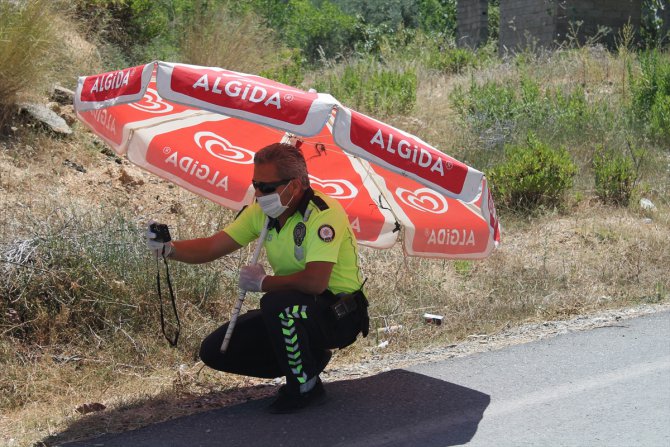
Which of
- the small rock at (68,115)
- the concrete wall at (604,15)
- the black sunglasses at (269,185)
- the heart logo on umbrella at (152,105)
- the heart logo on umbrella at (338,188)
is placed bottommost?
the small rock at (68,115)

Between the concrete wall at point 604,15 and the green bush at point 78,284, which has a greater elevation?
the concrete wall at point 604,15

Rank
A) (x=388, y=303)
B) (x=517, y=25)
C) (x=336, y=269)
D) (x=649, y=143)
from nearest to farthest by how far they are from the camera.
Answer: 1. (x=336, y=269)
2. (x=388, y=303)
3. (x=649, y=143)
4. (x=517, y=25)

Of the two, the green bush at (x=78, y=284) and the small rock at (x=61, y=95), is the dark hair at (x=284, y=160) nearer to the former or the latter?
the green bush at (x=78, y=284)

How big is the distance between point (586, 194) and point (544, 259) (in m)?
2.99

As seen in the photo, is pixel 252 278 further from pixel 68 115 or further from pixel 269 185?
pixel 68 115

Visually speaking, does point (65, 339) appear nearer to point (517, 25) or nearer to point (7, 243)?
point (7, 243)

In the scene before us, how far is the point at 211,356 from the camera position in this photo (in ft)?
16.0

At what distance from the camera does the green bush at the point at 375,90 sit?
40.5 feet

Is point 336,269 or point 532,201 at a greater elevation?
point 336,269

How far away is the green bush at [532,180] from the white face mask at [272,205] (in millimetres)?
6084

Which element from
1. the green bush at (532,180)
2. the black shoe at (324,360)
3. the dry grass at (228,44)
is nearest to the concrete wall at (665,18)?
the dry grass at (228,44)

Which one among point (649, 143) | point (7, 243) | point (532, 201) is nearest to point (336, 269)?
point (7, 243)

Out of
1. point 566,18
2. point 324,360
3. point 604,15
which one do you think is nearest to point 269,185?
point 324,360

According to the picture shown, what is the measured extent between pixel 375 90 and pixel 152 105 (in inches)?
288
